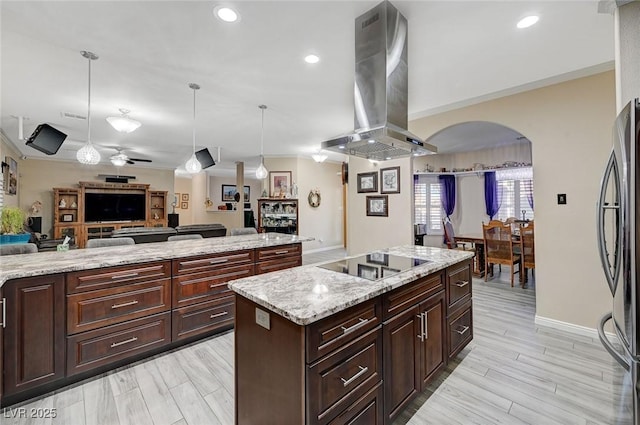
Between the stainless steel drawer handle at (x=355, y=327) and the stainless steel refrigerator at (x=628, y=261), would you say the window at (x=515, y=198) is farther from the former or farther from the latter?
the stainless steel drawer handle at (x=355, y=327)

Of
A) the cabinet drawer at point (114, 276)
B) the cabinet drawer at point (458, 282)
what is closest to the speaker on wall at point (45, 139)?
the cabinet drawer at point (114, 276)

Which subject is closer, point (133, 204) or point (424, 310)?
point (424, 310)

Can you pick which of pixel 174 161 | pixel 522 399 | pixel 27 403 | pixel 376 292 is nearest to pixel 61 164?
pixel 174 161

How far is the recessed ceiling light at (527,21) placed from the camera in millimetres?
2036

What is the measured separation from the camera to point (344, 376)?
1278 mm

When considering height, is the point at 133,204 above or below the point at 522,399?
above

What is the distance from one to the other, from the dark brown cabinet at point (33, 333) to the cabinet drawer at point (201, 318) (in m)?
0.79

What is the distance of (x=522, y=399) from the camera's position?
189 cm

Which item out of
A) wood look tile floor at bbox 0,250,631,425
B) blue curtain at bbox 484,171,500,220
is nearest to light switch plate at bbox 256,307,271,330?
wood look tile floor at bbox 0,250,631,425

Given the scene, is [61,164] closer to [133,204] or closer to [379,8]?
[133,204]

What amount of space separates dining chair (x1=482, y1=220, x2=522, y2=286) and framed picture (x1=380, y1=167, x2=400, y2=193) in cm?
170

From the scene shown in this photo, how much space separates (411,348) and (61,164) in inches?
400

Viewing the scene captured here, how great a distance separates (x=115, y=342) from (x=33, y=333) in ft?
1.69

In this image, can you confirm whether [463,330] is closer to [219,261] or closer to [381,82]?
[381,82]
